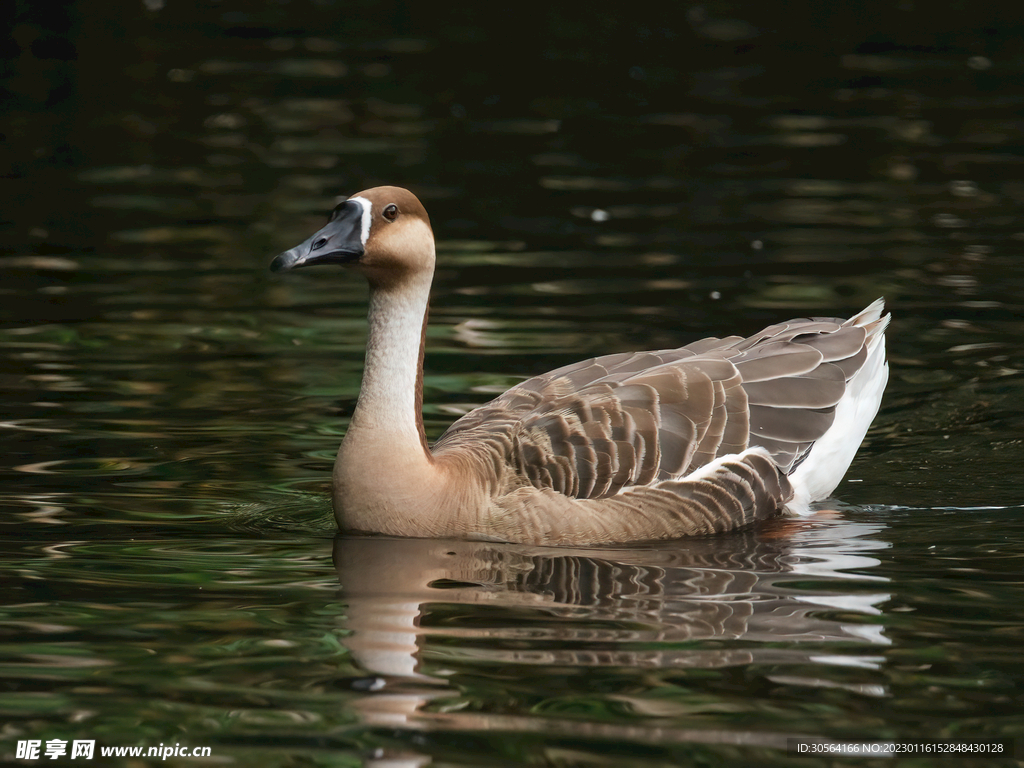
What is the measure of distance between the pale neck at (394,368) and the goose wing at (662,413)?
0.47 m

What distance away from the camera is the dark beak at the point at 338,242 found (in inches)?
308

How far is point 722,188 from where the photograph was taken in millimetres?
18188

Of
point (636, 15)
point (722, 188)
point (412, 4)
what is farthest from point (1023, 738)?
point (412, 4)

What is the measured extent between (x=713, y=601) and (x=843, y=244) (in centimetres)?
901

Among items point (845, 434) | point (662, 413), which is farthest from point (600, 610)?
point (845, 434)

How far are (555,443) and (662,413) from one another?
0.67m

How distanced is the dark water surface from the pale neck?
639 millimetres

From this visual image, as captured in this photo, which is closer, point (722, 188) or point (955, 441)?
point (955, 441)

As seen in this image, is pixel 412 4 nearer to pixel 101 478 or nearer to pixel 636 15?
pixel 636 15

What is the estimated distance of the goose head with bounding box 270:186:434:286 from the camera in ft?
25.9

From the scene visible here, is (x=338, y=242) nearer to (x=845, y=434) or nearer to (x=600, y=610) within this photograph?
(x=600, y=610)

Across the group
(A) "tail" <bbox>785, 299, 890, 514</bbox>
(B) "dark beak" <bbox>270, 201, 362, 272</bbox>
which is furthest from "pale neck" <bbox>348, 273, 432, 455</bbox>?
(A) "tail" <bbox>785, 299, 890, 514</bbox>

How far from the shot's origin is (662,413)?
859 cm

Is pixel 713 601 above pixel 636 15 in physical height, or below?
below
